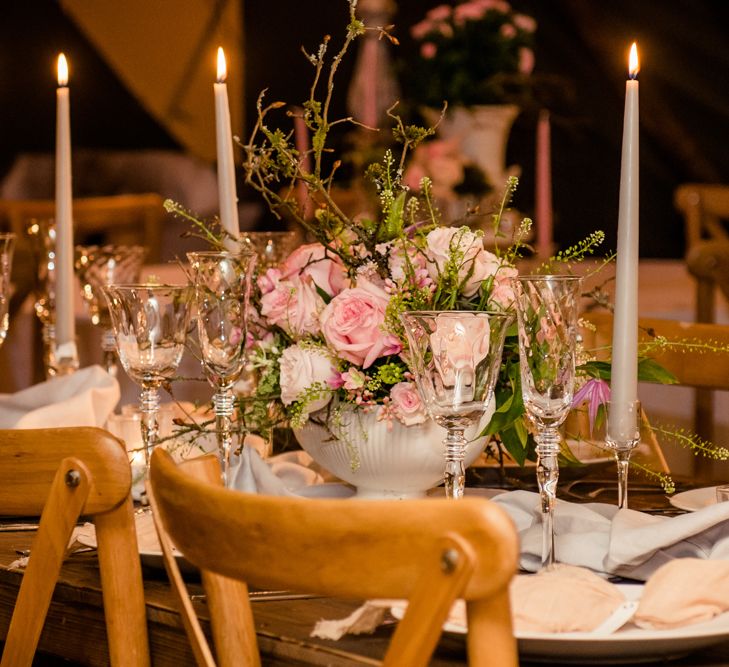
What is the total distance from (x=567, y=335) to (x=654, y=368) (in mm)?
323

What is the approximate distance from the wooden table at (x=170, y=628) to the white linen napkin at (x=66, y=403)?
346 millimetres

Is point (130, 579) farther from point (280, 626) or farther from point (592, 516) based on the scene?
point (592, 516)

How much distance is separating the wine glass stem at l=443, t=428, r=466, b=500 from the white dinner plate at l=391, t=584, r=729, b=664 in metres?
0.20

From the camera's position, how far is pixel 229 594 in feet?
3.16

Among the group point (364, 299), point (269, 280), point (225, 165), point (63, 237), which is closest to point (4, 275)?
point (63, 237)

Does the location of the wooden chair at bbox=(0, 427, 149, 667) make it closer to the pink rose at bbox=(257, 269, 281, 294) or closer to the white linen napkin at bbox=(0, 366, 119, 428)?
the pink rose at bbox=(257, 269, 281, 294)

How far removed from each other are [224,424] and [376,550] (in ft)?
1.94

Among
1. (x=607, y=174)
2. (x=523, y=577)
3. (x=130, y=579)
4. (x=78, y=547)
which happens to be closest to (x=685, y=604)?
(x=523, y=577)

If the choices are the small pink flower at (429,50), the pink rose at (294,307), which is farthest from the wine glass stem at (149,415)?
the small pink flower at (429,50)

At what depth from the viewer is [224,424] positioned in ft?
4.29

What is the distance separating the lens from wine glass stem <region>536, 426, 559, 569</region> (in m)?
1.10

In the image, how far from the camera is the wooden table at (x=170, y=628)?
3.12ft

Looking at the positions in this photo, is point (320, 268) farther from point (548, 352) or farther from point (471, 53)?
point (471, 53)

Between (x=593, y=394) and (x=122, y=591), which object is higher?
(x=593, y=394)
